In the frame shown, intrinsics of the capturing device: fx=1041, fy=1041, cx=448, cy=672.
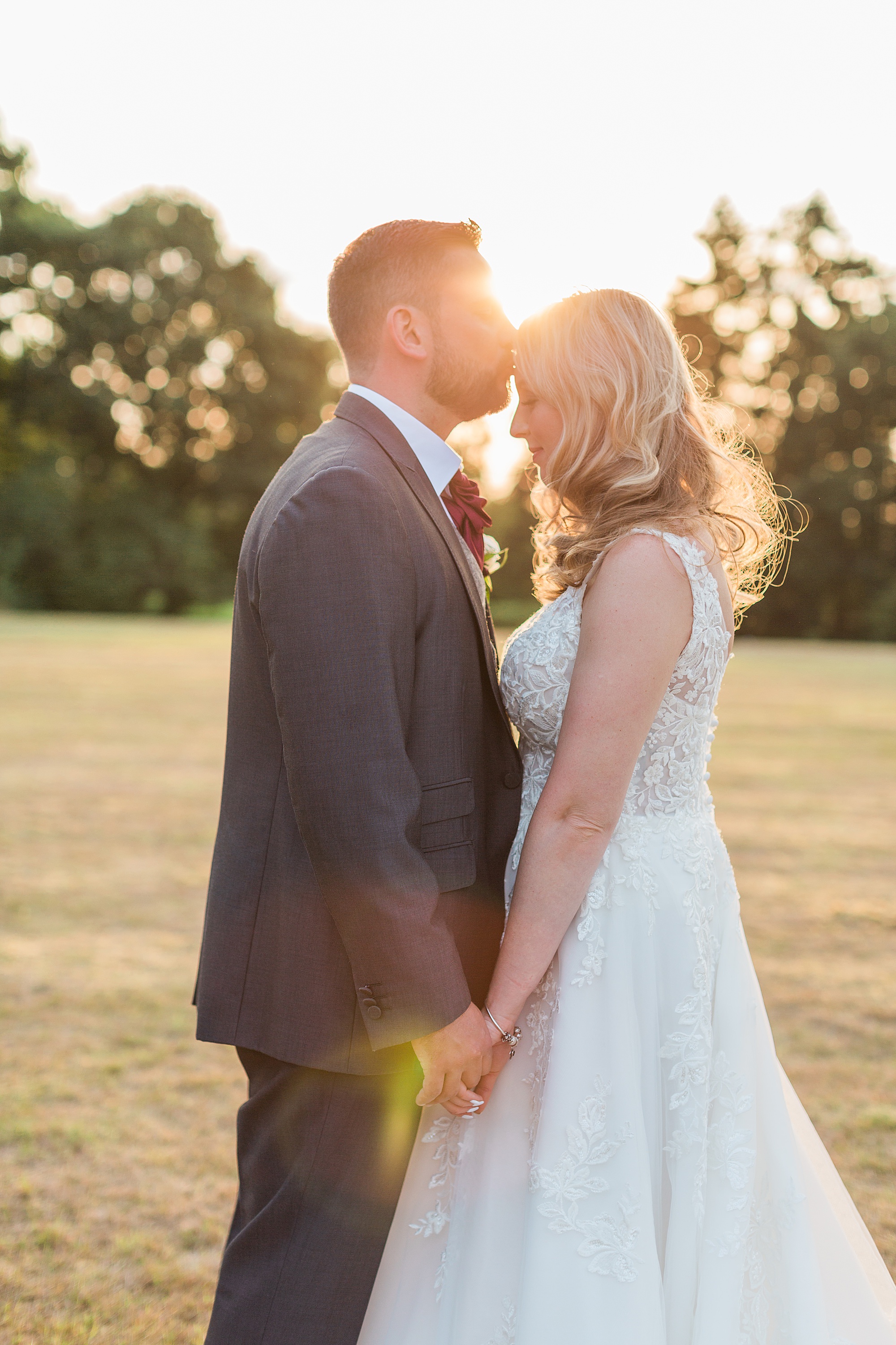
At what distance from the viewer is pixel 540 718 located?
2.32 meters

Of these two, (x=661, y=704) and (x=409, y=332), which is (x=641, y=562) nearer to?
(x=661, y=704)

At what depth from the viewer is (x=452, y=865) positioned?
6.69 ft

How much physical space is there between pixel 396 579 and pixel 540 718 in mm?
569

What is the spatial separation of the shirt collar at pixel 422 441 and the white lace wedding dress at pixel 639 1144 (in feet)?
1.30

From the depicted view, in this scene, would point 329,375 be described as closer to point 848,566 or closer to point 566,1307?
point 848,566

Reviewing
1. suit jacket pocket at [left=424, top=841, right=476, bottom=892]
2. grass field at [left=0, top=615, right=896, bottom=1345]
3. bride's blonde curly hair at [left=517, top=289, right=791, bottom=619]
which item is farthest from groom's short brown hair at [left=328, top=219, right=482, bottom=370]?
grass field at [left=0, top=615, right=896, bottom=1345]

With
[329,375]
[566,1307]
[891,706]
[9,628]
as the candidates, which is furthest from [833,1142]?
[329,375]

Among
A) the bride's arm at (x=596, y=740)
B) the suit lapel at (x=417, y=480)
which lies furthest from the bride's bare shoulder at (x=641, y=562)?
the suit lapel at (x=417, y=480)

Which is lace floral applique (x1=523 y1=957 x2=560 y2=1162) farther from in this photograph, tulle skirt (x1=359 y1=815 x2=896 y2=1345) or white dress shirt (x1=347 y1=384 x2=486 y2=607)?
white dress shirt (x1=347 y1=384 x2=486 y2=607)

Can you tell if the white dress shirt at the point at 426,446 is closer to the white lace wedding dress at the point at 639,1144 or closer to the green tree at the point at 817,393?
the white lace wedding dress at the point at 639,1144

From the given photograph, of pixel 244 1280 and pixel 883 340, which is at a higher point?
pixel 883 340

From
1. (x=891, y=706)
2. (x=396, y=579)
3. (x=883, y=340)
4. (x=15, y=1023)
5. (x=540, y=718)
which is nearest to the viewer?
(x=396, y=579)

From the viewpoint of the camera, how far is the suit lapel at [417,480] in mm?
2111

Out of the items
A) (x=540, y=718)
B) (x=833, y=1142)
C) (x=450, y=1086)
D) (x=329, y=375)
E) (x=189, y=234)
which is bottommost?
(x=833, y=1142)
